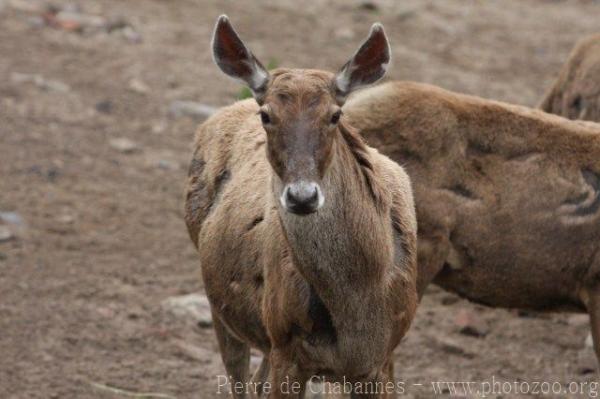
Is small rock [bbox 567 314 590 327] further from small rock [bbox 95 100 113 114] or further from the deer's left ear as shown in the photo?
small rock [bbox 95 100 113 114]

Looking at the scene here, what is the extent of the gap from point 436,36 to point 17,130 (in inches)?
221

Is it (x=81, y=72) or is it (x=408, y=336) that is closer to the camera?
(x=408, y=336)

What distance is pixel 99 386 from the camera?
728cm

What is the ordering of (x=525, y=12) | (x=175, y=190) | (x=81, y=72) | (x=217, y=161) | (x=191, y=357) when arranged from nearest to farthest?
(x=217, y=161) → (x=191, y=357) → (x=175, y=190) → (x=81, y=72) → (x=525, y=12)

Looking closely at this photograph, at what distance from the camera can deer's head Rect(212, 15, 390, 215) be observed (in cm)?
500

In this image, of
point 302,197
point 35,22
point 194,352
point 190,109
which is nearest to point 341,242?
point 302,197

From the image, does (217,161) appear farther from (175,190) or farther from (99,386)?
(175,190)

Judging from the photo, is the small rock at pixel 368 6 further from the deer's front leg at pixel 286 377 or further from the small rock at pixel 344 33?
the deer's front leg at pixel 286 377

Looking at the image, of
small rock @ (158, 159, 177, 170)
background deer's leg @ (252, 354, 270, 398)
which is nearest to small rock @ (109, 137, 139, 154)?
small rock @ (158, 159, 177, 170)

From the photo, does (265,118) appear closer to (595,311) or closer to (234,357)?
(234,357)

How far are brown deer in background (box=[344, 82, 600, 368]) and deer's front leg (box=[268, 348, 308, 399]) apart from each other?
152 cm

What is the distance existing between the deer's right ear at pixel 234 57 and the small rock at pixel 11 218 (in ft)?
14.1

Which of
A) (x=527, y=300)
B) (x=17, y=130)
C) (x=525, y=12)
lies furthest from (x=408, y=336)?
(x=525, y=12)

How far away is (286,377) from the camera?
552 centimetres
